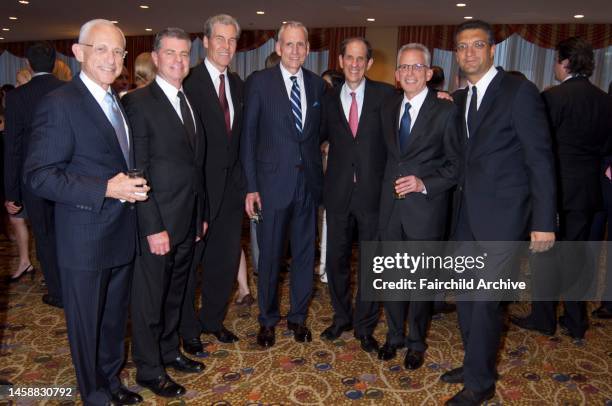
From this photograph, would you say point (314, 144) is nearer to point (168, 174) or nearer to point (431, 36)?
point (168, 174)

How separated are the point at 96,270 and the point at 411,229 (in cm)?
160

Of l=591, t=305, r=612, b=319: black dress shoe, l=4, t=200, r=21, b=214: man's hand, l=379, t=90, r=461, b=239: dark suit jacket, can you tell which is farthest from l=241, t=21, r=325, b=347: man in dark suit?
l=591, t=305, r=612, b=319: black dress shoe

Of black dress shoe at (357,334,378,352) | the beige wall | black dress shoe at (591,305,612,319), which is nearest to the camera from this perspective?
black dress shoe at (357,334,378,352)

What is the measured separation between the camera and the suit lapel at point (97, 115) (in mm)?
2043

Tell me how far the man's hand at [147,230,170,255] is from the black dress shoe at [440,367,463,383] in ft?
5.41

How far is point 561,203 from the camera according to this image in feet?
11.0

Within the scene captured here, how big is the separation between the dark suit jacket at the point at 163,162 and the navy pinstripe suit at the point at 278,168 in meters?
0.52

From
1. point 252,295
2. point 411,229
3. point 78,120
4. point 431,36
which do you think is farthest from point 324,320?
point 431,36

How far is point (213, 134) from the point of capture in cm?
289

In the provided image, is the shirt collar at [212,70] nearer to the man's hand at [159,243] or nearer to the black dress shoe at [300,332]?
the man's hand at [159,243]

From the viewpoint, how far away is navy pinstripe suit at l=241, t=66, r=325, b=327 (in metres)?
2.99

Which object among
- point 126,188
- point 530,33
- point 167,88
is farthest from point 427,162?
point 530,33

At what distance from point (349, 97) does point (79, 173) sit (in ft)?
5.27

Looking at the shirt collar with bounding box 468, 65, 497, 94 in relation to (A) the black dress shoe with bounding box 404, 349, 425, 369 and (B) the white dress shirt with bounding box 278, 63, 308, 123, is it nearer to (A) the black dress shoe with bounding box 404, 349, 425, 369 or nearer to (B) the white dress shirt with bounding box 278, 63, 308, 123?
(B) the white dress shirt with bounding box 278, 63, 308, 123
